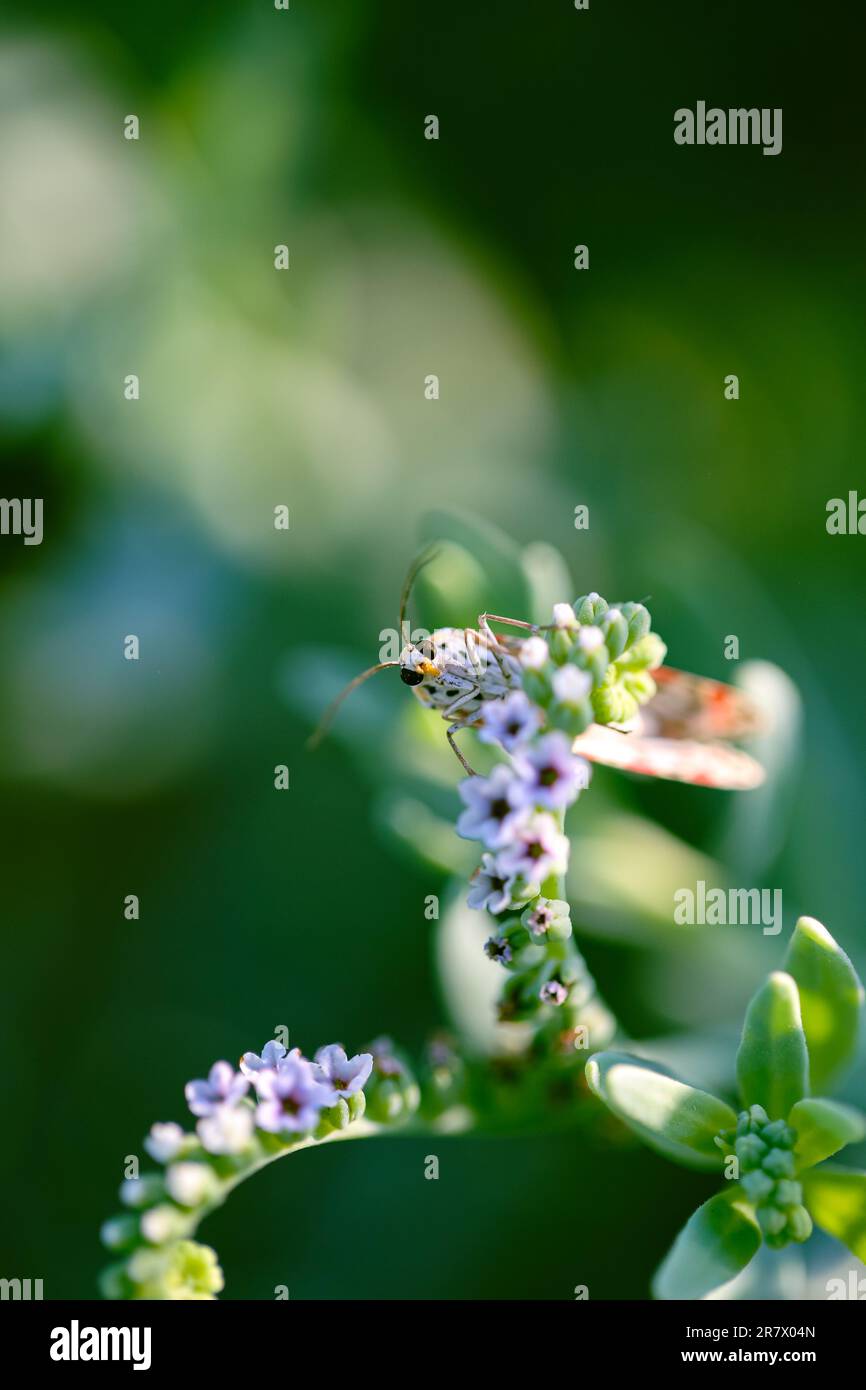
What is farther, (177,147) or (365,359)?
(365,359)

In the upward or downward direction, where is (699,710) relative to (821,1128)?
upward

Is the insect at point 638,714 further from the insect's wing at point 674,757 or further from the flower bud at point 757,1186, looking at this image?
the flower bud at point 757,1186

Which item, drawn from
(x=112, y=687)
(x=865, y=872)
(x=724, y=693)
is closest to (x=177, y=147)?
(x=112, y=687)

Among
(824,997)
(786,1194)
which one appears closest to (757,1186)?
(786,1194)

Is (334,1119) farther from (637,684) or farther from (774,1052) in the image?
(637,684)

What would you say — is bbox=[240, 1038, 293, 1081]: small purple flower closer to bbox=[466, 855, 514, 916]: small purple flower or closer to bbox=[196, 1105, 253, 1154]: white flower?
bbox=[196, 1105, 253, 1154]: white flower
